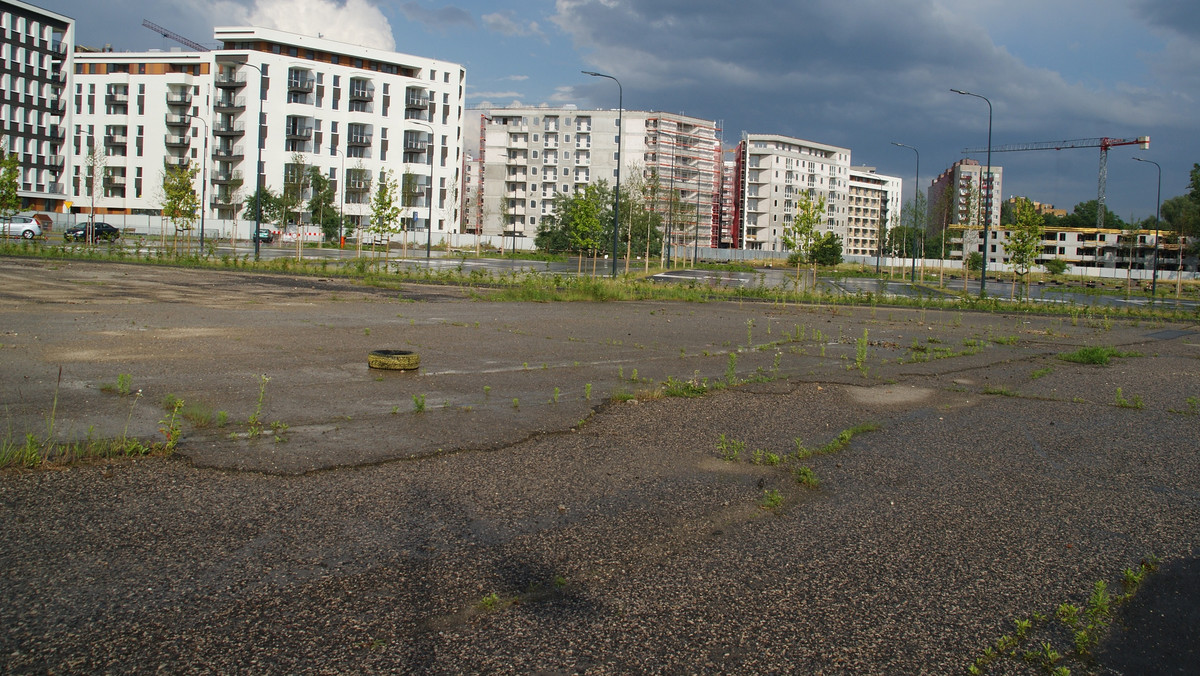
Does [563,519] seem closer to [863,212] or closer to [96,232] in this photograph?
[96,232]

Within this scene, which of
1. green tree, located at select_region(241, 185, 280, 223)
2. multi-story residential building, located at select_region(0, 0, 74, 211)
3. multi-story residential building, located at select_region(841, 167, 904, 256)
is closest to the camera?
green tree, located at select_region(241, 185, 280, 223)

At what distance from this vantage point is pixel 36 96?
93.7 metres

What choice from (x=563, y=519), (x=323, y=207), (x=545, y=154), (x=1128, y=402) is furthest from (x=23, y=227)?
(x=545, y=154)

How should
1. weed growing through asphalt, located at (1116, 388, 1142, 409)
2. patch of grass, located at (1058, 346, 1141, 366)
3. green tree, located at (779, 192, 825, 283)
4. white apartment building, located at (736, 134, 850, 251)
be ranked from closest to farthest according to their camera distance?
1. weed growing through asphalt, located at (1116, 388, 1142, 409)
2. patch of grass, located at (1058, 346, 1141, 366)
3. green tree, located at (779, 192, 825, 283)
4. white apartment building, located at (736, 134, 850, 251)

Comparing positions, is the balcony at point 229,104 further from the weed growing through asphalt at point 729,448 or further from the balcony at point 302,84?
the weed growing through asphalt at point 729,448

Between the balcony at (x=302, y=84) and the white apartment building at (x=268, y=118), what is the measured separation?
0.11m

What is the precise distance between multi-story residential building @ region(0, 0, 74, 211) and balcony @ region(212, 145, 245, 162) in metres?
19.0

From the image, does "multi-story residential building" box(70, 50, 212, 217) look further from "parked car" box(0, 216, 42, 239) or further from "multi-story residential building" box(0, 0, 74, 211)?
"parked car" box(0, 216, 42, 239)

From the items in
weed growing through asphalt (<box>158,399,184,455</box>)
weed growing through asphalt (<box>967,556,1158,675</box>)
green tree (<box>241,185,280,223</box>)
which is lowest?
weed growing through asphalt (<box>967,556,1158,675</box>)

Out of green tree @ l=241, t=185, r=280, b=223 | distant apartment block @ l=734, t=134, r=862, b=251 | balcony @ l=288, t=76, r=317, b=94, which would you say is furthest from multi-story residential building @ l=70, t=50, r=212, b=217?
distant apartment block @ l=734, t=134, r=862, b=251

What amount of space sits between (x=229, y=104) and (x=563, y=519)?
99968 millimetres

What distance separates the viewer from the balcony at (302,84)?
89.6 m

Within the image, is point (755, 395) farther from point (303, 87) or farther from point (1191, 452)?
point (303, 87)

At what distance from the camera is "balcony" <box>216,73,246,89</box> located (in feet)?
298
